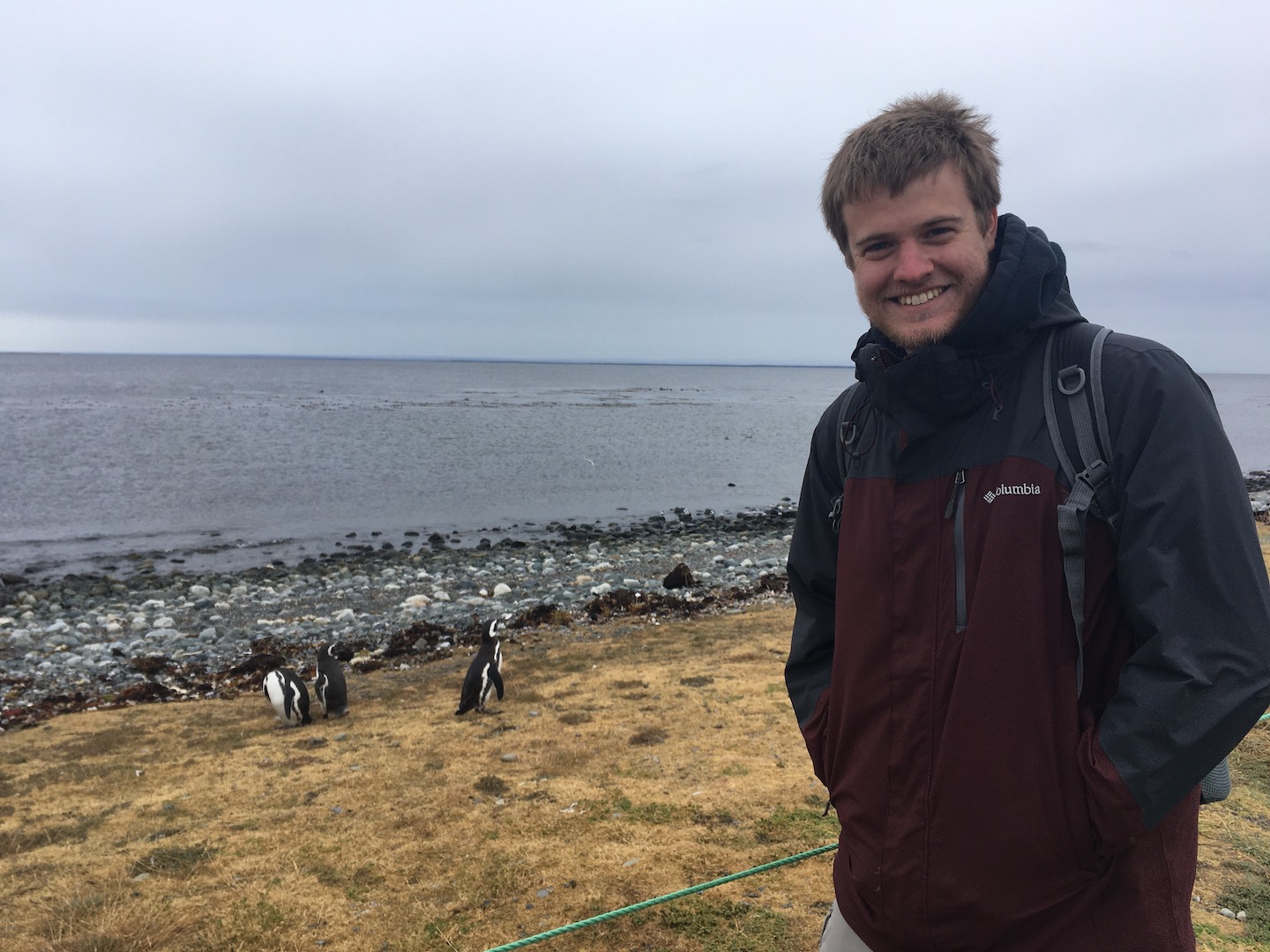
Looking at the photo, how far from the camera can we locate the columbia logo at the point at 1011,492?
6.02 ft

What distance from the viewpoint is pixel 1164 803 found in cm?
166

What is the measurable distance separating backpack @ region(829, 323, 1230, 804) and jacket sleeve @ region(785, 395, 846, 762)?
0.67 meters

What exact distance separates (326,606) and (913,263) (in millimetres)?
14339

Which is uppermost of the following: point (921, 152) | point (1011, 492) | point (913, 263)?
point (921, 152)

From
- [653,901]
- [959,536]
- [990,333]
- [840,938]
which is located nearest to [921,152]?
[990,333]

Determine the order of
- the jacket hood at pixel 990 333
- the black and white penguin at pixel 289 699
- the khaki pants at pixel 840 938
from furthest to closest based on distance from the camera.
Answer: the black and white penguin at pixel 289 699 → the khaki pants at pixel 840 938 → the jacket hood at pixel 990 333

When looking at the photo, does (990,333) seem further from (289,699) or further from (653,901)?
(289,699)

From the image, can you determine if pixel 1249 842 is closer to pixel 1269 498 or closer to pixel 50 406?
pixel 1269 498

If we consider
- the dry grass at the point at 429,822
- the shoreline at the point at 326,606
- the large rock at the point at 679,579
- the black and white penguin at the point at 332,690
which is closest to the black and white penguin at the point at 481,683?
the dry grass at the point at 429,822

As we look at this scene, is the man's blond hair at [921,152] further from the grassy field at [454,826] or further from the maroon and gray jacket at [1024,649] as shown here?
the grassy field at [454,826]

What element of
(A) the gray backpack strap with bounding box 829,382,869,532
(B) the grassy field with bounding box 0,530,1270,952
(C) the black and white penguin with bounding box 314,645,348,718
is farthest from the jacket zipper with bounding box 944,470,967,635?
(C) the black and white penguin with bounding box 314,645,348,718

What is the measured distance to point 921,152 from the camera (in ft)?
6.62

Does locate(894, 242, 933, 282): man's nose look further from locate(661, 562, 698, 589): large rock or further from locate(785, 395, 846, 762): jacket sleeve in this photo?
locate(661, 562, 698, 589): large rock

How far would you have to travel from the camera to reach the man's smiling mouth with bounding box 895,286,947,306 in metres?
2.05
